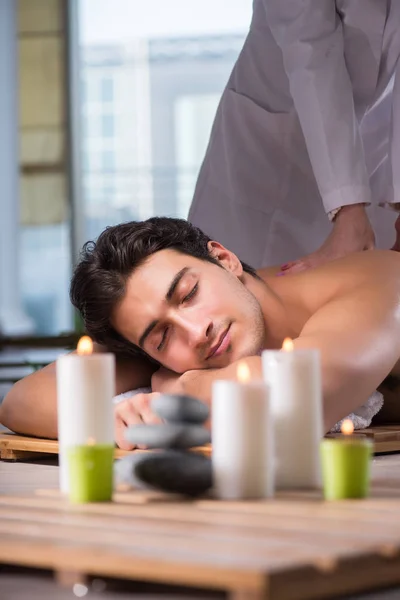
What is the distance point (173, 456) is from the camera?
1.37 meters

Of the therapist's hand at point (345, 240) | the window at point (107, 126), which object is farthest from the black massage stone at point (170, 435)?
the window at point (107, 126)

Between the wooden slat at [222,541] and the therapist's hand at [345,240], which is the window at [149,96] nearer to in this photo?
the therapist's hand at [345,240]

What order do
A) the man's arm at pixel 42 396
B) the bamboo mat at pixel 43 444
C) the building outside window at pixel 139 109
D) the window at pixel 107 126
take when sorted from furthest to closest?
the window at pixel 107 126 < the building outside window at pixel 139 109 < the man's arm at pixel 42 396 < the bamboo mat at pixel 43 444

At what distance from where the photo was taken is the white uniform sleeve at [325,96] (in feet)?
9.07

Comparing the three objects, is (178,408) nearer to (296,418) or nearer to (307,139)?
(296,418)

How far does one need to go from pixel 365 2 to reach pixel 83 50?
5621 millimetres

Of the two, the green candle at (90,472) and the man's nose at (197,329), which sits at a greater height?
the man's nose at (197,329)

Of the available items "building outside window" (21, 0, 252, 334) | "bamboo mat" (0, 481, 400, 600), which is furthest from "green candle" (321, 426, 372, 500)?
"building outside window" (21, 0, 252, 334)

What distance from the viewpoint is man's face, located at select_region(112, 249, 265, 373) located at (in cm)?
217

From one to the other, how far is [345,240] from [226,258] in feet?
1.20

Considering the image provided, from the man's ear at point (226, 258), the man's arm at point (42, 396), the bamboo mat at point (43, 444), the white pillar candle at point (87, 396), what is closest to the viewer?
the white pillar candle at point (87, 396)

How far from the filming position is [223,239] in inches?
130

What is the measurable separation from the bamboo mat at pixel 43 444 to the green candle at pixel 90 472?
566mm

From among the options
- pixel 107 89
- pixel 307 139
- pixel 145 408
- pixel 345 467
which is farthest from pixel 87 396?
pixel 107 89
